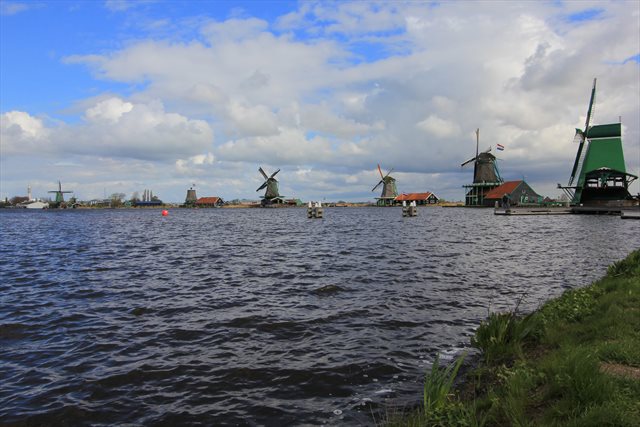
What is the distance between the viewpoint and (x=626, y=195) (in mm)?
88062

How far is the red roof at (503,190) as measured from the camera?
376 feet

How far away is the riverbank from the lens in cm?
482

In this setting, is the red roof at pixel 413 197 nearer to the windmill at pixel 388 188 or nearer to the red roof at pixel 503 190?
the windmill at pixel 388 188

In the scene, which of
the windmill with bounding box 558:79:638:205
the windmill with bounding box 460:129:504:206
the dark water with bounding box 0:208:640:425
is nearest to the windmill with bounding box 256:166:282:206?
the windmill with bounding box 460:129:504:206

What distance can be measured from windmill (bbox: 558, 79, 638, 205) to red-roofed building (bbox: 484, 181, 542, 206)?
66.0ft

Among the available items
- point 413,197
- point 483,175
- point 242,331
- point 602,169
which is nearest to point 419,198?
point 413,197

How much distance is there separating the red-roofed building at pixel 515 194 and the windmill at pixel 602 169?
2013cm

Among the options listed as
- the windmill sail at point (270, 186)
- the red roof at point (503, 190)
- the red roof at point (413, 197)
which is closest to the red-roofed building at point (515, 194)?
the red roof at point (503, 190)

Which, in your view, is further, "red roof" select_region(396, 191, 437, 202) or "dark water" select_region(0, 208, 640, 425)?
"red roof" select_region(396, 191, 437, 202)

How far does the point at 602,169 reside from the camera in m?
87.1

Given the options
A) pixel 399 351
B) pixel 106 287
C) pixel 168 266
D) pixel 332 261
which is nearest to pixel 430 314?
pixel 399 351

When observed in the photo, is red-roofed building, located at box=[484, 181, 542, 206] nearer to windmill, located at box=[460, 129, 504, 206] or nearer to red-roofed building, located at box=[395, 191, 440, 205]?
windmill, located at box=[460, 129, 504, 206]

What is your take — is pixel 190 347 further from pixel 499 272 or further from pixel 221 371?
pixel 499 272

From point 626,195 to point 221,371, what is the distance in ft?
351
